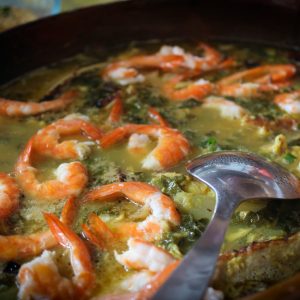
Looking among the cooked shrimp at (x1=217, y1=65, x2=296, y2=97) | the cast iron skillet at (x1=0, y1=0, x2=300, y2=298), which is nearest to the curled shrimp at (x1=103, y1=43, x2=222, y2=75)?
the cooked shrimp at (x1=217, y1=65, x2=296, y2=97)

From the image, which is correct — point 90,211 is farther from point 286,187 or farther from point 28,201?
point 286,187

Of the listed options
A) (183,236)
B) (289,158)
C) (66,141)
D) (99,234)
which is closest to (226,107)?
(289,158)

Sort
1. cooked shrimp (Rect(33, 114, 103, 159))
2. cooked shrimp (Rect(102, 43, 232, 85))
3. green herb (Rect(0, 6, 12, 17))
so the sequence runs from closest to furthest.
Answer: cooked shrimp (Rect(33, 114, 103, 159)), cooked shrimp (Rect(102, 43, 232, 85)), green herb (Rect(0, 6, 12, 17))

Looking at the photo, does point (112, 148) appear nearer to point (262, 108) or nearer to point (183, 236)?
point (183, 236)

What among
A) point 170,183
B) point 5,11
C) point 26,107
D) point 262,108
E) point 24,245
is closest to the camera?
point 24,245

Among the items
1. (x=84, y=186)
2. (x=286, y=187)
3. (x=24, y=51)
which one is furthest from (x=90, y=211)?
(x=24, y=51)

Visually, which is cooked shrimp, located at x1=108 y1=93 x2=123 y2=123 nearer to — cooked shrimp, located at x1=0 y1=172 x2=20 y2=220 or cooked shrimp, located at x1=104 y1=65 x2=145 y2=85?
cooked shrimp, located at x1=104 y1=65 x2=145 y2=85
